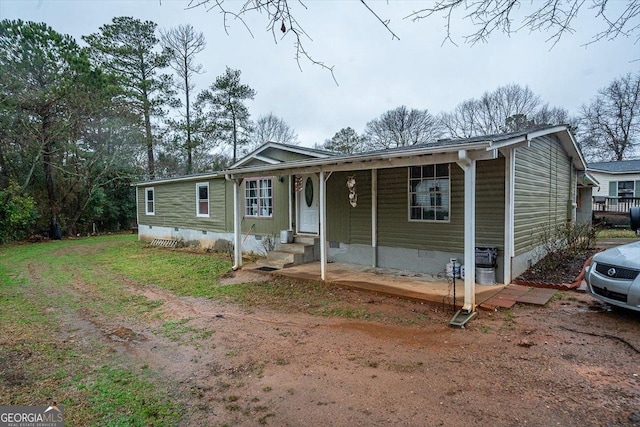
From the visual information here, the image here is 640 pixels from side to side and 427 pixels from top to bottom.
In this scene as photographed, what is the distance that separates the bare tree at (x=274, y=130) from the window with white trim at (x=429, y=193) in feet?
73.6

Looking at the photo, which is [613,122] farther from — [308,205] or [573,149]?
[308,205]

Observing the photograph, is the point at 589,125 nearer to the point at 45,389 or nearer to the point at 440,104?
the point at 440,104

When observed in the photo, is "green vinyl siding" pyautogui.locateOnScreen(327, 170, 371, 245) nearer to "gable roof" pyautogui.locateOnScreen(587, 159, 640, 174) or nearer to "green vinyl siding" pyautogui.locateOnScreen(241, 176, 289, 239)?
"green vinyl siding" pyautogui.locateOnScreen(241, 176, 289, 239)

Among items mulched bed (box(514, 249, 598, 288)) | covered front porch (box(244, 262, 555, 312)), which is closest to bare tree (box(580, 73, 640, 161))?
mulched bed (box(514, 249, 598, 288))

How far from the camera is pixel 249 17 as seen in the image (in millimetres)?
2488

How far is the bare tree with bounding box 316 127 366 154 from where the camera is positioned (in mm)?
29156

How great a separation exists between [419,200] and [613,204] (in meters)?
15.8

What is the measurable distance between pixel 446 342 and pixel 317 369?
165cm

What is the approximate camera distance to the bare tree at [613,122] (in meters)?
23.5

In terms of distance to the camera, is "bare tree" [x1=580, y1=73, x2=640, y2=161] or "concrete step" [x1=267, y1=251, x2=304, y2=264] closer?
"concrete step" [x1=267, y1=251, x2=304, y2=264]

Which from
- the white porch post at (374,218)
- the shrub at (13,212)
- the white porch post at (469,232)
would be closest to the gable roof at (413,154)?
the white porch post at (469,232)

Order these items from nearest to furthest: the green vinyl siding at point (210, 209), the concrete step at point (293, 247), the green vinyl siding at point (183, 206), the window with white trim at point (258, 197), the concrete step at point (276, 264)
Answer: the concrete step at point (276, 264) < the concrete step at point (293, 247) < the green vinyl siding at point (210, 209) < the window with white trim at point (258, 197) < the green vinyl siding at point (183, 206)

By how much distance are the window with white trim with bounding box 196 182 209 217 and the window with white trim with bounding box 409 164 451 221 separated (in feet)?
26.4

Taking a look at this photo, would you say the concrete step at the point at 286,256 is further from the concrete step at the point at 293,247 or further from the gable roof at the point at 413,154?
the gable roof at the point at 413,154
